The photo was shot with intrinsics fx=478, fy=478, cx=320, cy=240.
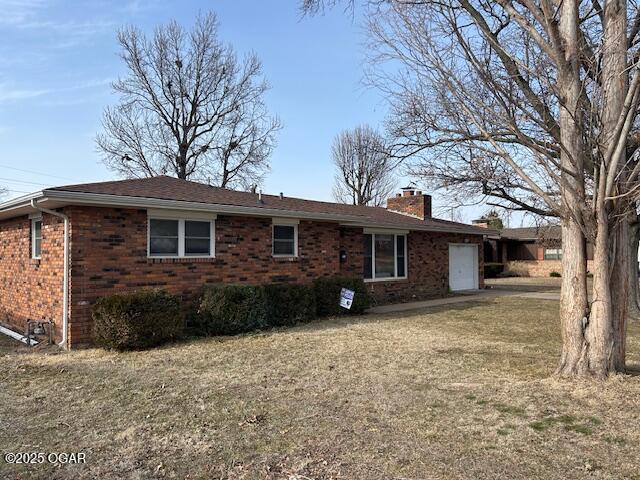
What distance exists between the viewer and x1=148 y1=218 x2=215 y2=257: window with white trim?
983cm

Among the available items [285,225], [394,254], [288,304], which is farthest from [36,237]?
[394,254]

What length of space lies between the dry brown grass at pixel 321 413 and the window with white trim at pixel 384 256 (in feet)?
23.3

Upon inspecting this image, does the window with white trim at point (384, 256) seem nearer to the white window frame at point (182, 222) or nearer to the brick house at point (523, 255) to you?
the white window frame at point (182, 222)

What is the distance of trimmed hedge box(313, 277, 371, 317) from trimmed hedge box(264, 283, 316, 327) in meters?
0.61

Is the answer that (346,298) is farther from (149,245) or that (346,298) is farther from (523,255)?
(523,255)

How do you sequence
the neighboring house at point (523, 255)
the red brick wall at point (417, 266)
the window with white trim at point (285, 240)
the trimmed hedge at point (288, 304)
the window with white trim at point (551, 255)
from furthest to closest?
the window with white trim at point (551, 255)
the neighboring house at point (523, 255)
the red brick wall at point (417, 266)
the window with white trim at point (285, 240)
the trimmed hedge at point (288, 304)

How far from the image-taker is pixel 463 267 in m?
20.2

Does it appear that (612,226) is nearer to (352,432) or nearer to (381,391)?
(381,391)

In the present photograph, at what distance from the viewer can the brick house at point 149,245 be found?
8727mm

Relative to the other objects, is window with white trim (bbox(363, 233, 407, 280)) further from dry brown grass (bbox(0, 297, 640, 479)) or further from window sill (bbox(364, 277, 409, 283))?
dry brown grass (bbox(0, 297, 640, 479))

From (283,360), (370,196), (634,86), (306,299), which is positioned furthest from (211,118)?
(634,86)

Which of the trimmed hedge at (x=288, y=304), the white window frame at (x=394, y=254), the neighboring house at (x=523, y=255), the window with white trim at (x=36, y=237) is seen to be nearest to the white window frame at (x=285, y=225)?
the trimmed hedge at (x=288, y=304)

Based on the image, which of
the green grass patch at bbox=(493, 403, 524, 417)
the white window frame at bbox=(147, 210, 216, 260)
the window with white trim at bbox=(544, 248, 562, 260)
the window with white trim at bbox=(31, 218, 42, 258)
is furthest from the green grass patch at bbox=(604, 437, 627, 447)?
the window with white trim at bbox=(544, 248, 562, 260)

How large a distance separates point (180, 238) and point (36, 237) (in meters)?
3.31
